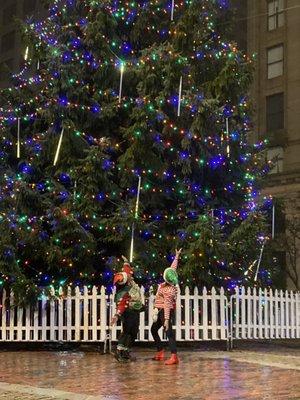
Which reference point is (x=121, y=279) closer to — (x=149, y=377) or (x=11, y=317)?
(x=149, y=377)

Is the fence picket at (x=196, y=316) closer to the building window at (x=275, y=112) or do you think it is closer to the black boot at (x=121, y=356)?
the black boot at (x=121, y=356)

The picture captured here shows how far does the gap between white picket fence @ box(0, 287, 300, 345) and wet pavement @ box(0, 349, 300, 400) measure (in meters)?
0.89

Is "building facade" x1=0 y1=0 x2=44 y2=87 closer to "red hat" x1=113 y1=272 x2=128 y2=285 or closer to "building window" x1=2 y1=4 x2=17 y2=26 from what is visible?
"building window" x1=2 y1=4 x2=17 y2=26

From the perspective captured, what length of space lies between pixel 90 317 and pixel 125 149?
408 centimetres

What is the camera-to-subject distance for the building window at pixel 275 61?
44.2 metres

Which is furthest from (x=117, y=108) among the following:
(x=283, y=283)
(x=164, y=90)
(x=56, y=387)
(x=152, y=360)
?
(x=283, y=283)

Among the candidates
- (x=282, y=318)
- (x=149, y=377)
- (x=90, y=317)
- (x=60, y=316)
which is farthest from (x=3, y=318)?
(x=282, y=318)

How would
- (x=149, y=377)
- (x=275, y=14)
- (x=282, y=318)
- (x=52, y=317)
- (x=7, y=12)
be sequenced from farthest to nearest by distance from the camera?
(x=7, y=12), (x=275, y=14), (x=282, y=318), (x=52, y=317), (x=149, y=377)

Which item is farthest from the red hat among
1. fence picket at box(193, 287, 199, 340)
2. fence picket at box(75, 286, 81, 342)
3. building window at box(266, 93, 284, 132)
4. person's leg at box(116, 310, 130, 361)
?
building window at box(266, 93, 284, 132)

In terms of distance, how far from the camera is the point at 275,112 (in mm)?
44094

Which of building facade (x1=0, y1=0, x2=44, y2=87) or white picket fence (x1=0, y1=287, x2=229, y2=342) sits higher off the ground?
building facade (x1=0, y1=0, x2=44, y2=87)

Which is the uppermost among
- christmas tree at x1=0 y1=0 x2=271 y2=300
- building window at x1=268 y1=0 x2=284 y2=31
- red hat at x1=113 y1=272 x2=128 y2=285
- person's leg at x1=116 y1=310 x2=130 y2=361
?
building window at x1=268 y1=0 x2=284 y2=31

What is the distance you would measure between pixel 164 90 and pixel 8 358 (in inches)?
262

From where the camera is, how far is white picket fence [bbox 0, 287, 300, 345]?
498 inches
